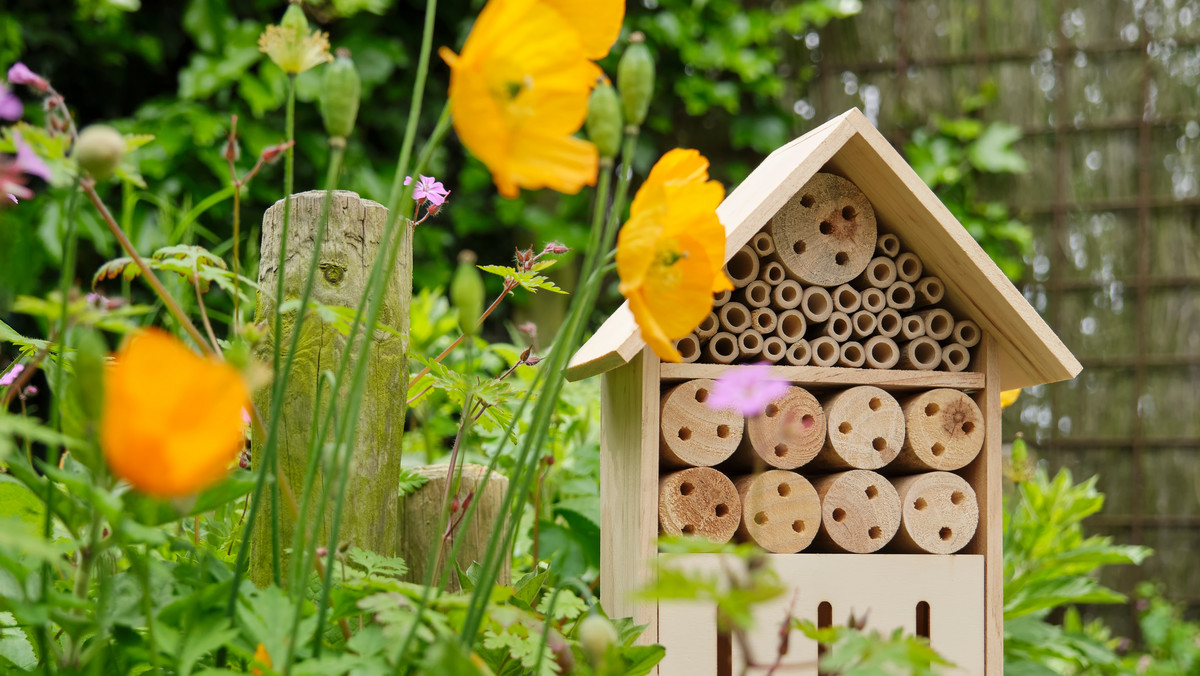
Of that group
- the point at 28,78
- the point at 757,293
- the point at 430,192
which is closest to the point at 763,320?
the point at 757,293

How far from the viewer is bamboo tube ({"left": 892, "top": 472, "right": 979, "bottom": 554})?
42.2 inches

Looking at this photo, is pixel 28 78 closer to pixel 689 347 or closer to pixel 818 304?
pixel 689 347

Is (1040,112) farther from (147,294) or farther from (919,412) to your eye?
(147,294)

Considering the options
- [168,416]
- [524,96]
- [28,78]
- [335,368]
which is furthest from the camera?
[335,368]

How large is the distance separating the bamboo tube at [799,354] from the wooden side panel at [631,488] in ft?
0.61

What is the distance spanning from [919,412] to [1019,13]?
291 cm

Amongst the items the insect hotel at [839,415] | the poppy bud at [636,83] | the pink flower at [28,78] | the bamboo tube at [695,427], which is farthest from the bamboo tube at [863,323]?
the pink flower at [28,78]

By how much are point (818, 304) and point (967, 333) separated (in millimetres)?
208

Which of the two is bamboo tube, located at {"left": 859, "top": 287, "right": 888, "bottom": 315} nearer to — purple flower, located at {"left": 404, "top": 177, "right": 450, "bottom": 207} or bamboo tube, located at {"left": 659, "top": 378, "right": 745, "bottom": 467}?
bamboo tube, located at {"left": 659, "top": 378, "right": 745, "bottom": 467}

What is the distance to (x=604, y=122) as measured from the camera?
0.48 m

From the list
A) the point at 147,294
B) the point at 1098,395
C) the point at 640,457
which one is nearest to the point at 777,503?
the point at 640,457

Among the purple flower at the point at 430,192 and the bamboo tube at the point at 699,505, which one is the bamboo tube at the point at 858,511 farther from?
the purple flower at the point at 430,192

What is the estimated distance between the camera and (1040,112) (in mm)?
3354

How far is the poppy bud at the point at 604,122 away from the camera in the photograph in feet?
1.58
